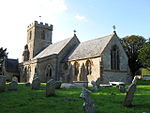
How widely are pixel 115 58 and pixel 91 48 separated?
3.96 metres

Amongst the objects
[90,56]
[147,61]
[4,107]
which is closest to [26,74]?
[90,56]

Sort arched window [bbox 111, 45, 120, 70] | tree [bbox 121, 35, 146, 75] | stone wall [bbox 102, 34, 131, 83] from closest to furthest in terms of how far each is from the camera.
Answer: stone wall [bbox 102, 34, 131, 83] < arched window [bbox 111, 45, 120, 70] < tree [bbox 121, 35, 146, 75]

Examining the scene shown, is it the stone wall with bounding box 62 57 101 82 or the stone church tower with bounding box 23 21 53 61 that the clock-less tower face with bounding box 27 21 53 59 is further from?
the stone wall with bounding box 62 57 101 82

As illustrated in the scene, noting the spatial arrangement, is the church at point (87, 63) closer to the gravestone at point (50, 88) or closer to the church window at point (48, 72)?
the church window at point (48, 72)

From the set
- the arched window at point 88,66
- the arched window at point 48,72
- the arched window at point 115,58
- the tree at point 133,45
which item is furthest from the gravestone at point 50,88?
the tree at point 133,45

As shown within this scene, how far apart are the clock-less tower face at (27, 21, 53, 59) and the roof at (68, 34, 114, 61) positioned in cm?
1579

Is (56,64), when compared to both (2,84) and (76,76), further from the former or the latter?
(2,84)

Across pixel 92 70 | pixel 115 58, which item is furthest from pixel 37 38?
pixel 115 58

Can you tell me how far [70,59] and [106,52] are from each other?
6762 millimetres

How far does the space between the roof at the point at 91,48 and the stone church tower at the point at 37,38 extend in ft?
51.8

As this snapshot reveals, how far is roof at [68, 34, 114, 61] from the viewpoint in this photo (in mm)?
30375

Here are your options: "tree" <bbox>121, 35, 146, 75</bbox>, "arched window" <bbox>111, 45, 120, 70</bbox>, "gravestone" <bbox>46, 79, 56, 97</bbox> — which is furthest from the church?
"gravestone" <bbox>46, 79, 56, 97</bbox>

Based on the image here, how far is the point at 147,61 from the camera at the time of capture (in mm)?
37438

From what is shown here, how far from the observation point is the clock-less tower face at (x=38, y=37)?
4922 cm
